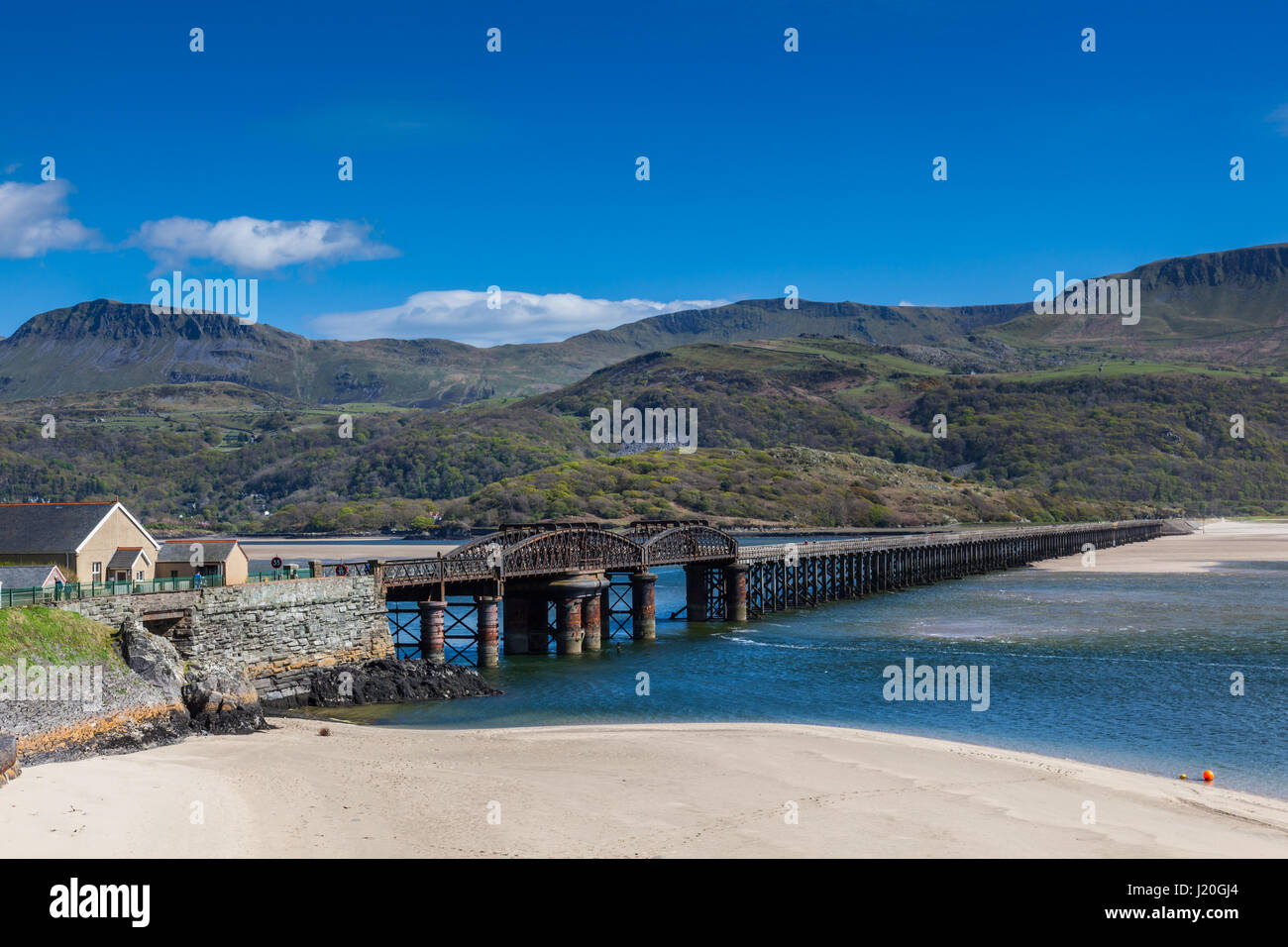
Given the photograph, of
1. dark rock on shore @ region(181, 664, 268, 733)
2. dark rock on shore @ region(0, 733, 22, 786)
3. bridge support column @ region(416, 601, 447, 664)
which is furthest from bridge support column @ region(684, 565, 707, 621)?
dark rock on shore @ region(0, 733, 22, 786)

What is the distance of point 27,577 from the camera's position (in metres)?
36.6

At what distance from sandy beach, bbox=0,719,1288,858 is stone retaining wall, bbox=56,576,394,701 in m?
5.76

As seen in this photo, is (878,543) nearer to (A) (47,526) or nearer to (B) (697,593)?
(B) (697,593)

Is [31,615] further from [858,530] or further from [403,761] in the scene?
[858,530]

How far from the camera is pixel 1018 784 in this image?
29.2 metres

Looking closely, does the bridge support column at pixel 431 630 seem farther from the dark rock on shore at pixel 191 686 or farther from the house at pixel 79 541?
the dark rock on shore at pixel 191 686

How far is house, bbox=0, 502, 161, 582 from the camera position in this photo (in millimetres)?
40125

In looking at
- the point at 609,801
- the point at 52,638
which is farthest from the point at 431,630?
the point at 609,801

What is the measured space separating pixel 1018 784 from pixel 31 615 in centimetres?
2921

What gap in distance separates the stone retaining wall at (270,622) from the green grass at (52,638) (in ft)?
3.51

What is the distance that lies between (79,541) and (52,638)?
8557 mm

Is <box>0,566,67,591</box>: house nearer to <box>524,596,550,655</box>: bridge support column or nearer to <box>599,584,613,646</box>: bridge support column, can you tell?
<box>524,596,550,655</box>: bridge support column
